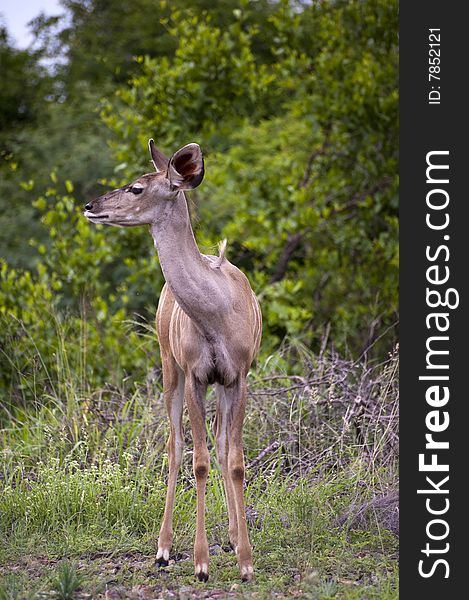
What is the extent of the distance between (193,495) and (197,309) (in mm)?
1884

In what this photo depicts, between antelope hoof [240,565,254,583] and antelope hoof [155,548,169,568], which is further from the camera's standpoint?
antelope hoof [155,548,169,568]

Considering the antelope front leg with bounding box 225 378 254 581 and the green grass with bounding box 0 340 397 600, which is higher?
the antelope front leg with bounding box 225 378 254 581

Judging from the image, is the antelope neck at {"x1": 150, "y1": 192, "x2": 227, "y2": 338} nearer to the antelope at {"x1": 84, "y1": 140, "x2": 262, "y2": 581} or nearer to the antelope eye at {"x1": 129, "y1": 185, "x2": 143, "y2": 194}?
the antelope at {"x1": 84, "y1": 140, "x2": 262, "y2": 581}

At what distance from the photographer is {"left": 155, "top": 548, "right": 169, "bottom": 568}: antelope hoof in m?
5.40

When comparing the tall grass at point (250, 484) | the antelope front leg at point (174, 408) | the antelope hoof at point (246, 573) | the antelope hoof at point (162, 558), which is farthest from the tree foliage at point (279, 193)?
the antelope hoof at point (246, 573)

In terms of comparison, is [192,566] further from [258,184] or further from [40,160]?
[40,160]

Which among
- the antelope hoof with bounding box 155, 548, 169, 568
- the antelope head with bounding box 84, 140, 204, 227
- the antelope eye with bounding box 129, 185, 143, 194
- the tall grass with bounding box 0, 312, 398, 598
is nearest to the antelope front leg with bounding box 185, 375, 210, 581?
the tall grass with bounding box 0, 312, 398, 598

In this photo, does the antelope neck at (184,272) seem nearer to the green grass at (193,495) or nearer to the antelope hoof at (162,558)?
the antelope hoof at (162,558)

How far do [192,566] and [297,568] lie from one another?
595 mm

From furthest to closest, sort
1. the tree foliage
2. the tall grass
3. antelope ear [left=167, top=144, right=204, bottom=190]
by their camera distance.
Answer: the tree foliage < the tall grass < antelope ear [left=167, top=144, right=204, bottom=190]

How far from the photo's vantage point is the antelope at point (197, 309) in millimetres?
5098

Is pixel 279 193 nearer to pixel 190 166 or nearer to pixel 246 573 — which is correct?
pixel 190 166

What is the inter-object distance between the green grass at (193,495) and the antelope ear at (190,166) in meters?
2.09

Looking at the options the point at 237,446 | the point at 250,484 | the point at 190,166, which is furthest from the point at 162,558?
the point at 190,166
